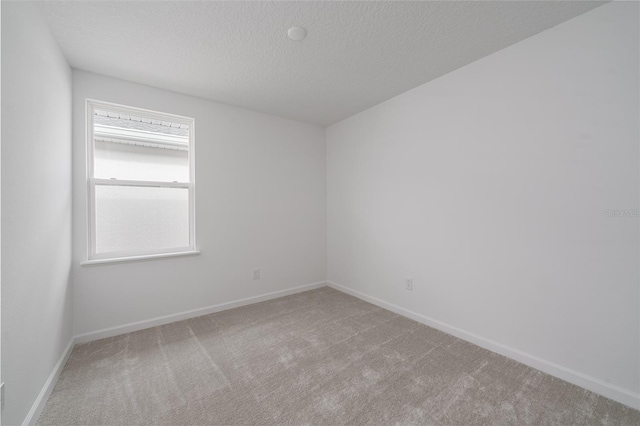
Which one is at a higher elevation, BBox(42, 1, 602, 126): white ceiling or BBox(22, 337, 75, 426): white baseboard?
BBox(42, 1, 602, 126): white ceiling

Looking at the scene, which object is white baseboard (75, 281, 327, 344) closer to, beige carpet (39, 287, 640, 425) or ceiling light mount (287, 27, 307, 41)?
beige carpet (39, 287, 640, 425)

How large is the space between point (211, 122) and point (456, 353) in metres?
3.38

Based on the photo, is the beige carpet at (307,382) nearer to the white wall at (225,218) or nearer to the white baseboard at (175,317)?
the white baseboard at (175,317)

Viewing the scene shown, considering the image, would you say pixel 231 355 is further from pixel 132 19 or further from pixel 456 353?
pixel 132 19

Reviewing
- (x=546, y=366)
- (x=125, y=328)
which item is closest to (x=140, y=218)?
(x=125, y=328)

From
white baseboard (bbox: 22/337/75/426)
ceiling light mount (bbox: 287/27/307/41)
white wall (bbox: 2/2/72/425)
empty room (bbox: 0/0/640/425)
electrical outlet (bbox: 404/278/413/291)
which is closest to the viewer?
white wall (bbox: 2/2/72/425)

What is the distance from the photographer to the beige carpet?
1509 millimetres

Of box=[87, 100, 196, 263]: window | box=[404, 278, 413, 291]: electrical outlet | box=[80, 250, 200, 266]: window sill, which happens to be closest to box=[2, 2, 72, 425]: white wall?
box=[80, 250, 200, 266]: window sill

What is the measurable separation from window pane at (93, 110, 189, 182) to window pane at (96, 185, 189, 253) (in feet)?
0.52

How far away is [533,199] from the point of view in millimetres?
1941

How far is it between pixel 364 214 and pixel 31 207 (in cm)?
295

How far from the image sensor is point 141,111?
265 cm

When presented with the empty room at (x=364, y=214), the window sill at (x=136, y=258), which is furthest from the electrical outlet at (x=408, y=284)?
the window sill at (x=136, y=258)

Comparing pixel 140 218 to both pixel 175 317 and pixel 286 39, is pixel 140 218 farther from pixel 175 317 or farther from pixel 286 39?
pixel 286 39
